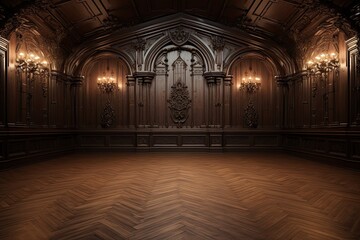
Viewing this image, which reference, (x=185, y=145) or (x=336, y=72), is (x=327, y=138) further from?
(x=185, y=145)

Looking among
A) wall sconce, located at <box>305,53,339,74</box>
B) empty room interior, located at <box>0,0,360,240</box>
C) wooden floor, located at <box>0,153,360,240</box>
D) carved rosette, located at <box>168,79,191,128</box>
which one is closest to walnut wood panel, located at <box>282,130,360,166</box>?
empty room interior, located at <box>0,0,360,240</box>

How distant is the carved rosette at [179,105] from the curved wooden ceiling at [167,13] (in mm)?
2934

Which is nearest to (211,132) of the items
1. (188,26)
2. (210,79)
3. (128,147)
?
(210,79)

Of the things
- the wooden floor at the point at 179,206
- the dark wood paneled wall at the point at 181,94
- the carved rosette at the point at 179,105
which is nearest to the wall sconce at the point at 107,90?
the dark wood paneled wall at the point at 181,94

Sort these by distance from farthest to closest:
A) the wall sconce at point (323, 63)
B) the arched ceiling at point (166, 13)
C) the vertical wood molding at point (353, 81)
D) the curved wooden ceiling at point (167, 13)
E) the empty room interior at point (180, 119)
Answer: the curved wooden ceiling at point (167, 13) → the wall sconce at point (323, 63) → the vertical wood molding at point (353, 81) → the arched ceiling at point (166, 13) → the empty room interior at point (180, 119)

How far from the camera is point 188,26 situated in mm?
9703

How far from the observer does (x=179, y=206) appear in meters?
2.98

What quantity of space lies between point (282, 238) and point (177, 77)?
8270mm

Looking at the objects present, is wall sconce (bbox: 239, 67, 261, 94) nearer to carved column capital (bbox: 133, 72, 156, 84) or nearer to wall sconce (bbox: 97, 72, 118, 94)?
carved column capital (bbox: 133, 72, 156, 84)

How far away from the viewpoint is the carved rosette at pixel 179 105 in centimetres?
973

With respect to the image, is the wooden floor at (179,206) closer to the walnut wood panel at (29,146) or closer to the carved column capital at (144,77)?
the walnut wood panel at (29,146)

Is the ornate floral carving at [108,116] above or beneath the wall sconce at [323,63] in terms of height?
beneath

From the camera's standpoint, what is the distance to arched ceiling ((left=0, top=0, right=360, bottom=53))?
18.8ft

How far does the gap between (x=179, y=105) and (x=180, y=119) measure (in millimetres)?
578
